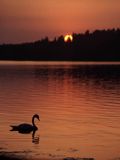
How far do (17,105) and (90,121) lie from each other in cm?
1064

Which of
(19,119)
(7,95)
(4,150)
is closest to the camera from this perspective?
(4,150)

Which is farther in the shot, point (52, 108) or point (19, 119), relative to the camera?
point (52, 108)

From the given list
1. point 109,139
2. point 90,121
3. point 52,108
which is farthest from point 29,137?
point 52,108

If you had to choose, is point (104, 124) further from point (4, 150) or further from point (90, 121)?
point (4, 150)

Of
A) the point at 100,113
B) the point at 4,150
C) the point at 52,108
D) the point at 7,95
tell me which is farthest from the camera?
the point at 7,95

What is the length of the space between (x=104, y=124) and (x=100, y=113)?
18.0 feet

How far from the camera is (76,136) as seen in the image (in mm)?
23219

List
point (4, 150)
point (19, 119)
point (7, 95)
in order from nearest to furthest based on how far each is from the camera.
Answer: point (4, 150) < point (19, 119) < point (7, 95)

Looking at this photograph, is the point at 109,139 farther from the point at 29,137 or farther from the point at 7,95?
the point at 7,95

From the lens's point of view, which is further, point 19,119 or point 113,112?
point 113,112

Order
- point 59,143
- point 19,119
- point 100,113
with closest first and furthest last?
point 59,143, point 19,119, point 100,113

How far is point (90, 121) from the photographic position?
28.6 metres

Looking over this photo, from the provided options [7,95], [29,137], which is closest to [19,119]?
[29,137]

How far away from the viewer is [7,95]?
158 feet
